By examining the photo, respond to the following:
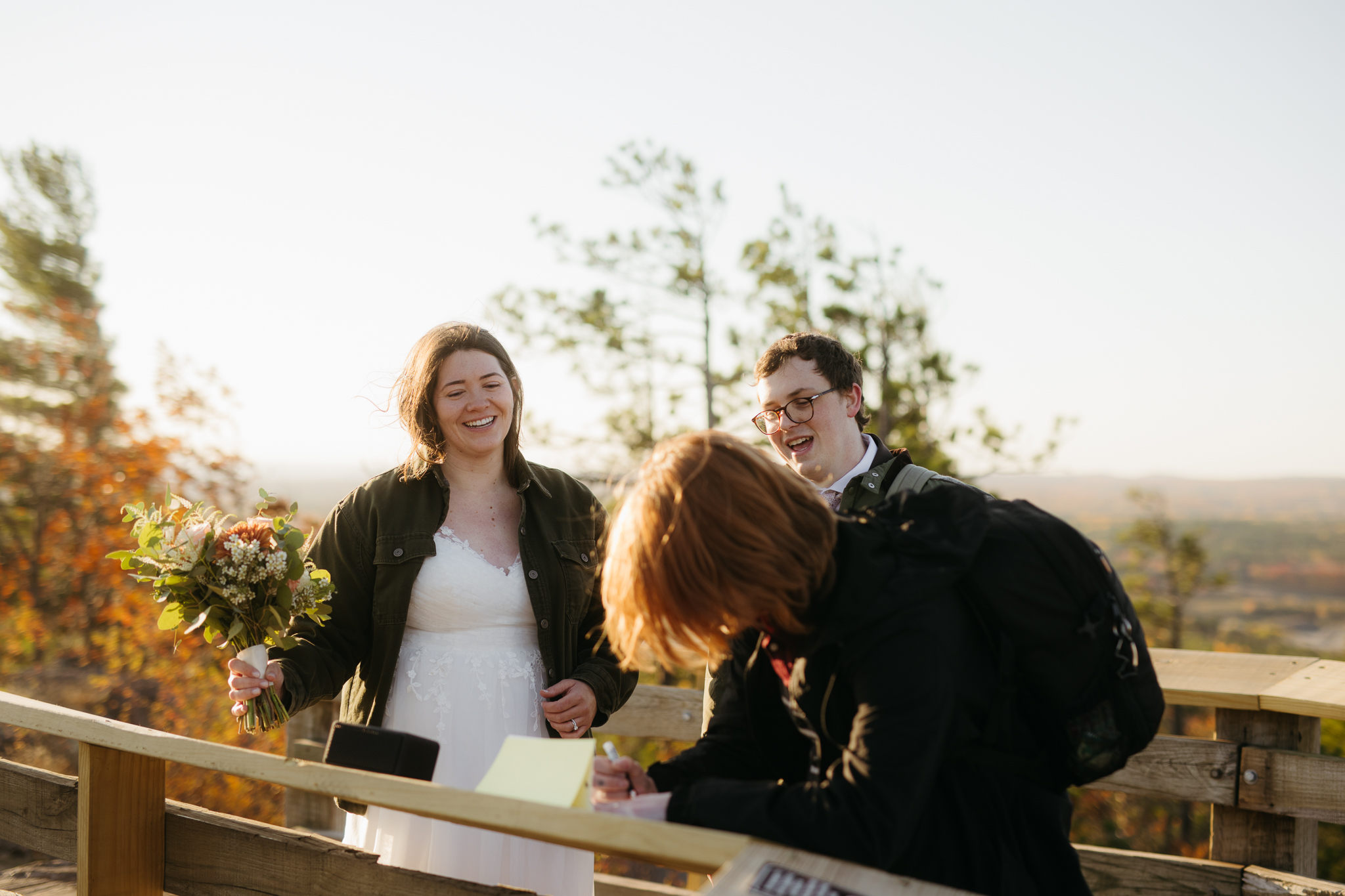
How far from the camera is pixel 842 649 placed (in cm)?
129

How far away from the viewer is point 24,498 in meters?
9.51

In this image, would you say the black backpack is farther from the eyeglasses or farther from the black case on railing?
the eyeglasses

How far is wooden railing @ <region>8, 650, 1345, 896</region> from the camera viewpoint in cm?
123

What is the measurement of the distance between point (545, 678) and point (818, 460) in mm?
1063

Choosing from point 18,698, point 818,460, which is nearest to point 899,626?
point 818,460

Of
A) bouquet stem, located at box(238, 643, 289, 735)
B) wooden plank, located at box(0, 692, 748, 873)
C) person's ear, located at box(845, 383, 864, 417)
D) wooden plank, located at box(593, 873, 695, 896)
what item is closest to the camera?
wooden plank, located at box(0, 692, 748, 873)

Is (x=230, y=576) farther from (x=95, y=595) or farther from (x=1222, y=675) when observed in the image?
(x=95, y=595)

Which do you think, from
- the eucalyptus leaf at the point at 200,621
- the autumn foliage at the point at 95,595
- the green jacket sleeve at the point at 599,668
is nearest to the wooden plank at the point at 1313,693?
the green jacket sleeve at the point at 599,668

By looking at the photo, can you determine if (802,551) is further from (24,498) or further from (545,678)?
(24,498)

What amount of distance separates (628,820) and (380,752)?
564mm

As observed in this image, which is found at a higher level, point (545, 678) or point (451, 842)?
point (545, 678)

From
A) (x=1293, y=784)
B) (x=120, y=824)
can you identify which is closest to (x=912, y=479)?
(x=1293, y=784)

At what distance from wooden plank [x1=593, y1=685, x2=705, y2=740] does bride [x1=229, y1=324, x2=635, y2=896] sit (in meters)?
0.90

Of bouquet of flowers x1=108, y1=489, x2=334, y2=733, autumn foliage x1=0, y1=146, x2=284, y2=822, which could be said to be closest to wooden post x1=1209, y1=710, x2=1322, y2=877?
bouquet of flowers x1=108, y1=489, x2=334, y2=733
